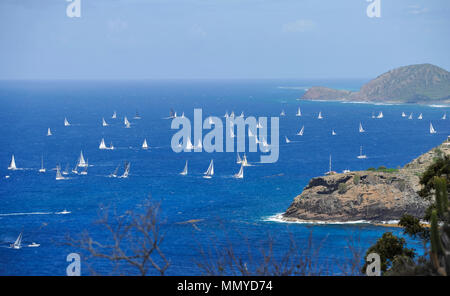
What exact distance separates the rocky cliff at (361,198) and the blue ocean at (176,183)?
6.72ft

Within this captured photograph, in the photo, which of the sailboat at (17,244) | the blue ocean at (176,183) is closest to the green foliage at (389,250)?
the blue ocean at (176,183)

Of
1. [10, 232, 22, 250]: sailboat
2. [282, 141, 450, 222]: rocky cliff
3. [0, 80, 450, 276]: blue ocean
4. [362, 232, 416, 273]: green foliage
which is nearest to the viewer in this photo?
[362, 232, 416, 273]: green foliage

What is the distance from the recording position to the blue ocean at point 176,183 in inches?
1869

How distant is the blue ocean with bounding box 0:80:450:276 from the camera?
47.5 metres

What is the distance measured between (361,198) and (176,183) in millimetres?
25234

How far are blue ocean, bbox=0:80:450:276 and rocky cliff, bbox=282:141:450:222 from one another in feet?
6.72

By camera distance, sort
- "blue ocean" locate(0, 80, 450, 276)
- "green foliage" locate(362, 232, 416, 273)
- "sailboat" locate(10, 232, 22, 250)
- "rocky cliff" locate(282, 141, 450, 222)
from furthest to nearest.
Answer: "rocky cliff" locate(282, 141, 450, 222)
"sailboat" locate(10, 232, 22, 250)
"blue ocean" locate(0, 80, 450, 276)
"green foliage" locate(362, 232, 416, 273)

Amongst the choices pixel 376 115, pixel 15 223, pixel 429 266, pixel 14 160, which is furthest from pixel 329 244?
pixel 376 115

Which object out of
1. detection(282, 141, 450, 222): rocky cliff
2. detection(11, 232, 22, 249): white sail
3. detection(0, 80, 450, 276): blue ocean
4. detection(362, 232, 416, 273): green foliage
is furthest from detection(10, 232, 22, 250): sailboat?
detection(362, 232, 416, 273): green foliage

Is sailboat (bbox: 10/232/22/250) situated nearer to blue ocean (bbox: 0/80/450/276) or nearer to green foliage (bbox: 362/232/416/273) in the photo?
blue ocean (bbox: 0/80/450/276)

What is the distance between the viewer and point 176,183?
241 feet

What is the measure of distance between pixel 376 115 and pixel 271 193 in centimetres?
9226

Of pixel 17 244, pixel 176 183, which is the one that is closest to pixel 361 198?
pixel 176 183

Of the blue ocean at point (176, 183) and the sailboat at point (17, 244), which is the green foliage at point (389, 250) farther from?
the sailboat at point (17, 244)
